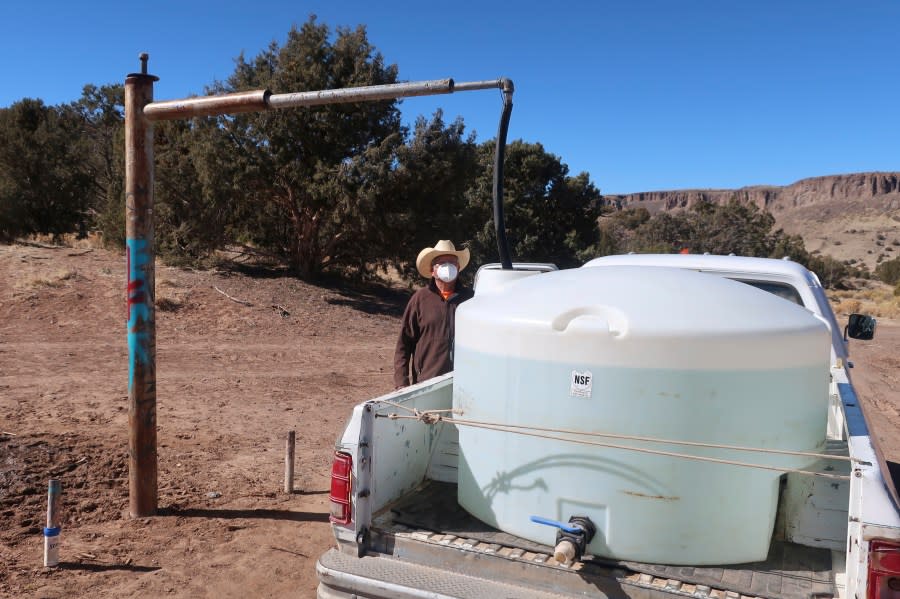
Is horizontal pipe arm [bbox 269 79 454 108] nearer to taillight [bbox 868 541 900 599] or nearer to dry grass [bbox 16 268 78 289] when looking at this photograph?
taillight [bbox 868 541 900 599]

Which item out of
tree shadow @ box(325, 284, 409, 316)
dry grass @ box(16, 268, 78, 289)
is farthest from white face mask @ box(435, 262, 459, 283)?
tree shadow @ box(325, 284, 409, 316)

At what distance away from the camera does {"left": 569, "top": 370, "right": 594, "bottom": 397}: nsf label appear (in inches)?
104

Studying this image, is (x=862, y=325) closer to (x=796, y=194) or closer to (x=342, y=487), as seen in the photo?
(x=342, y=487)

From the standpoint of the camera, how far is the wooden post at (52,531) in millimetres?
4094

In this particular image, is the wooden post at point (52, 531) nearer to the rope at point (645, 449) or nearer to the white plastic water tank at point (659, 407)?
the rope at point (645, 449)

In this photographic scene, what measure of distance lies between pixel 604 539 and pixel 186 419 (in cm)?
605

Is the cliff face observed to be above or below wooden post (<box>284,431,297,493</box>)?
above

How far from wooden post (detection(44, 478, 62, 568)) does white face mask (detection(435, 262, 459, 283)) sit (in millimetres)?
2763

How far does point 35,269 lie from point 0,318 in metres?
2.78

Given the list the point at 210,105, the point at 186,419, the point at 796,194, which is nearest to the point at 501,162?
the point at 210,105

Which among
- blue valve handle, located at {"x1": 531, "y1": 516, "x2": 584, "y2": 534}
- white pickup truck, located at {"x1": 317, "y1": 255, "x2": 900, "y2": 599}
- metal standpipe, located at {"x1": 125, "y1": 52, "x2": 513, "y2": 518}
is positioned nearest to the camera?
white pickup truck, located at {"x1": 317, "y1": 255, "x2": 900, "y2": 599}

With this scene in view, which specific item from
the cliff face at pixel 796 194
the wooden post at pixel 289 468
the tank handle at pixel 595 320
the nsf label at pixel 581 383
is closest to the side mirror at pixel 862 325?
the tank handle at pixel 595 320

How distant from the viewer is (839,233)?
83.4 m

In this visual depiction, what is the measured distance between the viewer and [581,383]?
8.68 ft
